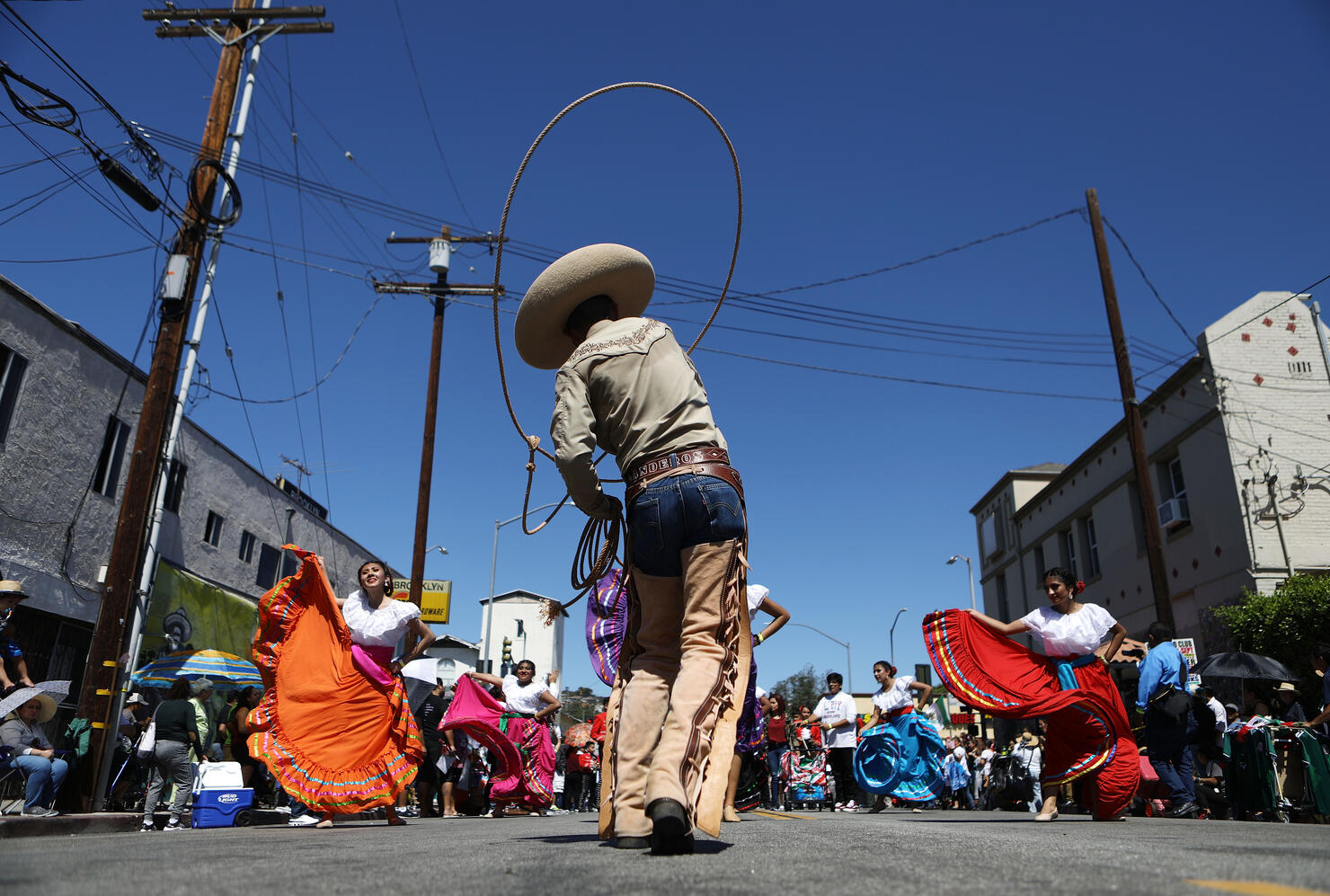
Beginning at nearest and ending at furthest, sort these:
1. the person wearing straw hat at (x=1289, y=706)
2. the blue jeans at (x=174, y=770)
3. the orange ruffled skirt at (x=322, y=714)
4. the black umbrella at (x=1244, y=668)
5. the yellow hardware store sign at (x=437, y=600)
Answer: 1. the orange ruffled skirt at (x=322, y=714)
2. the person wearing straw hat at (x=1289, y=706)
3. the blue jeans at (x=174, y=770)
4. the black umbrella at (x=1244, y=668)
5. the yellow hardware store sign at (x=437, y=600)

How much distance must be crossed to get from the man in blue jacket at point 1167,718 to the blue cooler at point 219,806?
26.1 ft

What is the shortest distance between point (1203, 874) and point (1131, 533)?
23.7 m

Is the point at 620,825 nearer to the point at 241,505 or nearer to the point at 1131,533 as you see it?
the point at 241,505

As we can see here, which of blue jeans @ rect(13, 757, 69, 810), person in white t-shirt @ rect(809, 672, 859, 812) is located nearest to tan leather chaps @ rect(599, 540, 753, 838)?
blue jeans @ rect(13, 757, 69, 810)

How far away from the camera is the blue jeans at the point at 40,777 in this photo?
7117 millimetres

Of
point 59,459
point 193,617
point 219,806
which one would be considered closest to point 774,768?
point 219,806

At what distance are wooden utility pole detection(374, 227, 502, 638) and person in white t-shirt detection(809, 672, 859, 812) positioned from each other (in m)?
8.60

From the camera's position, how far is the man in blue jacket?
811 cm

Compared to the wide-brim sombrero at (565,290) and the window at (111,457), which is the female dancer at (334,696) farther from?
the window at (111,457)

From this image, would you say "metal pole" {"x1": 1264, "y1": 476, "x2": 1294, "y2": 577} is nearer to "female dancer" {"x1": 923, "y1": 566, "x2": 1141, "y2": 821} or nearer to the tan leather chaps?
"female dancer" {"x1": 923, "y1": 566, "x2": 1141, "y2": 821}

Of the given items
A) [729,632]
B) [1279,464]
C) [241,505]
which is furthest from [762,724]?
[241,505]

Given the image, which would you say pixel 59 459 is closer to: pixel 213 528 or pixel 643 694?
pixel 213 528

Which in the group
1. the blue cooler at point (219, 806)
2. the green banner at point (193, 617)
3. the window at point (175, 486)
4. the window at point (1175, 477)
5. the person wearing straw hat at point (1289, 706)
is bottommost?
the blue cooler at point (219, 806)

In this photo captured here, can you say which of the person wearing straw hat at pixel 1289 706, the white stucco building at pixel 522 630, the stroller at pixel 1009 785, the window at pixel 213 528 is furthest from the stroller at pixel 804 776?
the white stucco building at pixel 522 630
